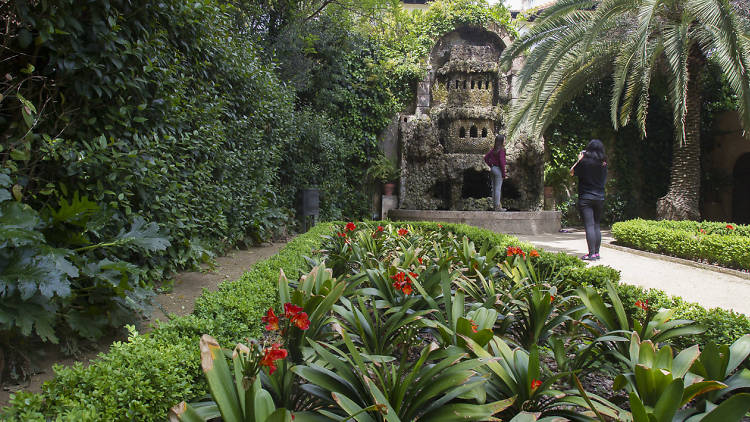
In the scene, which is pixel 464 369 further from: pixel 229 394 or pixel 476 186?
pixel 476 186

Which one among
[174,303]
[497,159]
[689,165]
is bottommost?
[174,303]

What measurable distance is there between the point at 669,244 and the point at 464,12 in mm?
9603

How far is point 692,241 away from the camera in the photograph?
6.30m

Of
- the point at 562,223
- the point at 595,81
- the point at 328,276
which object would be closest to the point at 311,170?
the point at 328,276

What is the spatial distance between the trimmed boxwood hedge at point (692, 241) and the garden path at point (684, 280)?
22cm

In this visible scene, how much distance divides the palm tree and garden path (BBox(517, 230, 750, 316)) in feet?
8.99

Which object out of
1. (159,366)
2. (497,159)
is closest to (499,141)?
(497,159)

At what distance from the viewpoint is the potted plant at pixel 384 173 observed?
38.0 feet

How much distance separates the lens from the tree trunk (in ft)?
32.1

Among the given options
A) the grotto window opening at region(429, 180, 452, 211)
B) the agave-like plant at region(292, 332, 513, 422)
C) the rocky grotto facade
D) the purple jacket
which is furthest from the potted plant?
the agave-like plant at region(292, 332, 513, 422)

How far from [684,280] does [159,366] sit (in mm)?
6081

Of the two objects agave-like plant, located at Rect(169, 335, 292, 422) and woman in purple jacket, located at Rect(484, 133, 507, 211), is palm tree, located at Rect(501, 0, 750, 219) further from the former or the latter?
agave-like plant, located at Rect(169, 335, 292, 422)

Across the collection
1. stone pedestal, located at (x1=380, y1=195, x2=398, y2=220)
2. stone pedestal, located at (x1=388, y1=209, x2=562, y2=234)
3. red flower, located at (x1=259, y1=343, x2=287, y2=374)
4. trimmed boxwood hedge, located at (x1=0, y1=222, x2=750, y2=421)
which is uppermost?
stone pedestal, located at (x1=380, y1=195, x2=398, y2=220)

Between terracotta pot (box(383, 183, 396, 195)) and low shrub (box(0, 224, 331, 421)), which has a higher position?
terracotta pot (box(383, 183, 396, 195))
